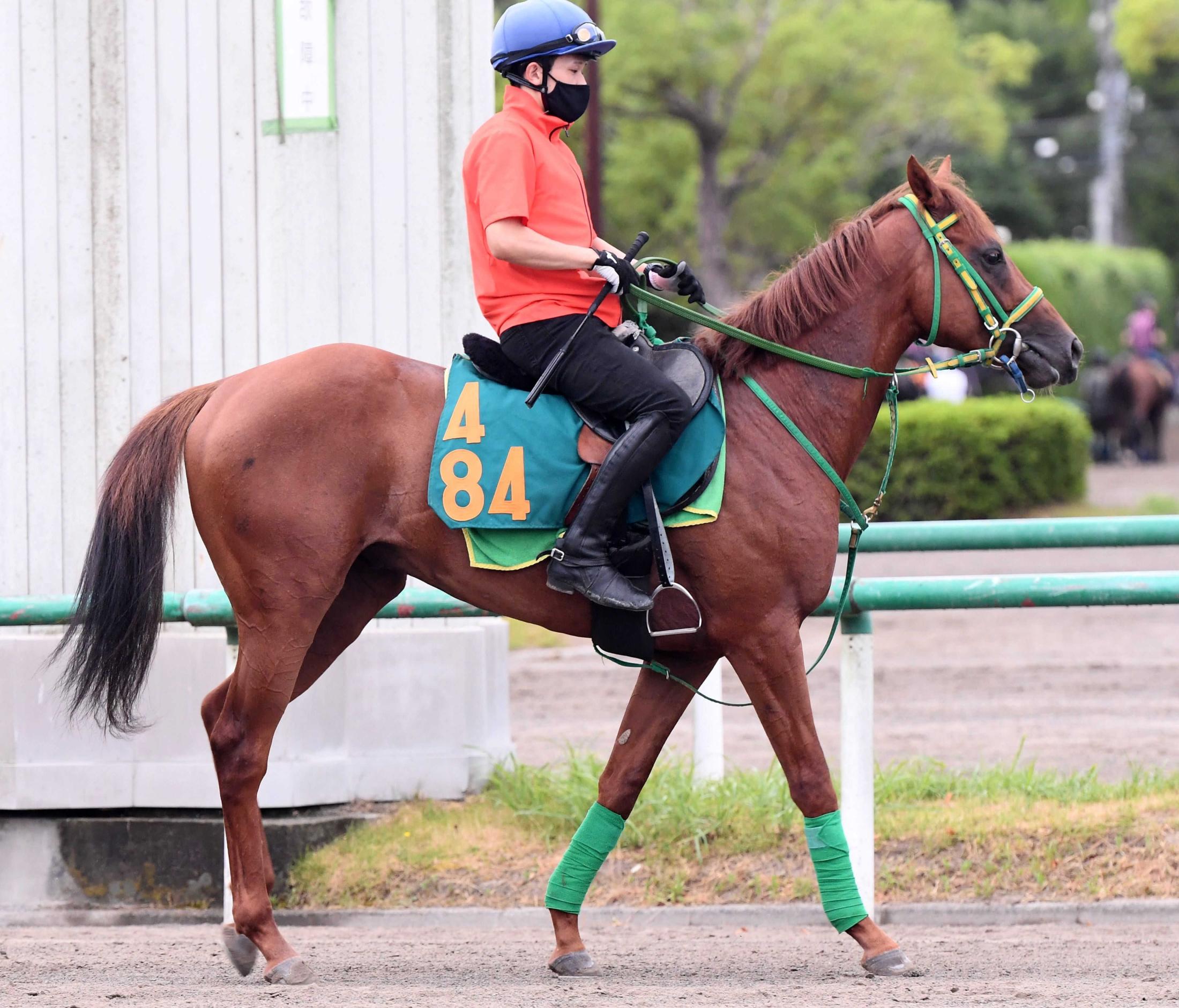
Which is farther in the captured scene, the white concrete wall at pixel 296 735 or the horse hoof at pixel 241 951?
the white concrete wall at pixel 296 735

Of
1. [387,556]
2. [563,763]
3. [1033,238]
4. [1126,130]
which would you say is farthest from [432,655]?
[1126,130]

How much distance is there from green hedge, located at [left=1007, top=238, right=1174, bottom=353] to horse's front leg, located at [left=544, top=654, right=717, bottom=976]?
82.2 ft

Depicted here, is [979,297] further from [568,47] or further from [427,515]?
[427,515]

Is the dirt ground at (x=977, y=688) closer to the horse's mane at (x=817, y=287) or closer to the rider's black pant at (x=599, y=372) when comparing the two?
the horse's mane at (x=817, y=287)

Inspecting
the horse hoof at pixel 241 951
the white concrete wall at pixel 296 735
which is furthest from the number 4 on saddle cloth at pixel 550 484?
the white concrete wall at pixel 296 735

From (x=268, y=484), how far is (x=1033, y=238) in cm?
4726

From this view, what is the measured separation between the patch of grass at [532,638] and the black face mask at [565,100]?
739cm

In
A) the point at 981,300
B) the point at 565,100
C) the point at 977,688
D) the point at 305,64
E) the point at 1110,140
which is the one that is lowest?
the point at 977,688

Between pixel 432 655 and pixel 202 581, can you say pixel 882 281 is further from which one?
pixel 202 581

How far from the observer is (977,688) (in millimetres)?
9992

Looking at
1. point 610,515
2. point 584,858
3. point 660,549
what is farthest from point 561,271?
point 584,858

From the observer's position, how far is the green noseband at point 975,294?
192 inches

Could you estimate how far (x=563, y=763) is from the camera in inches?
267

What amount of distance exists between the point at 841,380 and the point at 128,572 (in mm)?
2316
